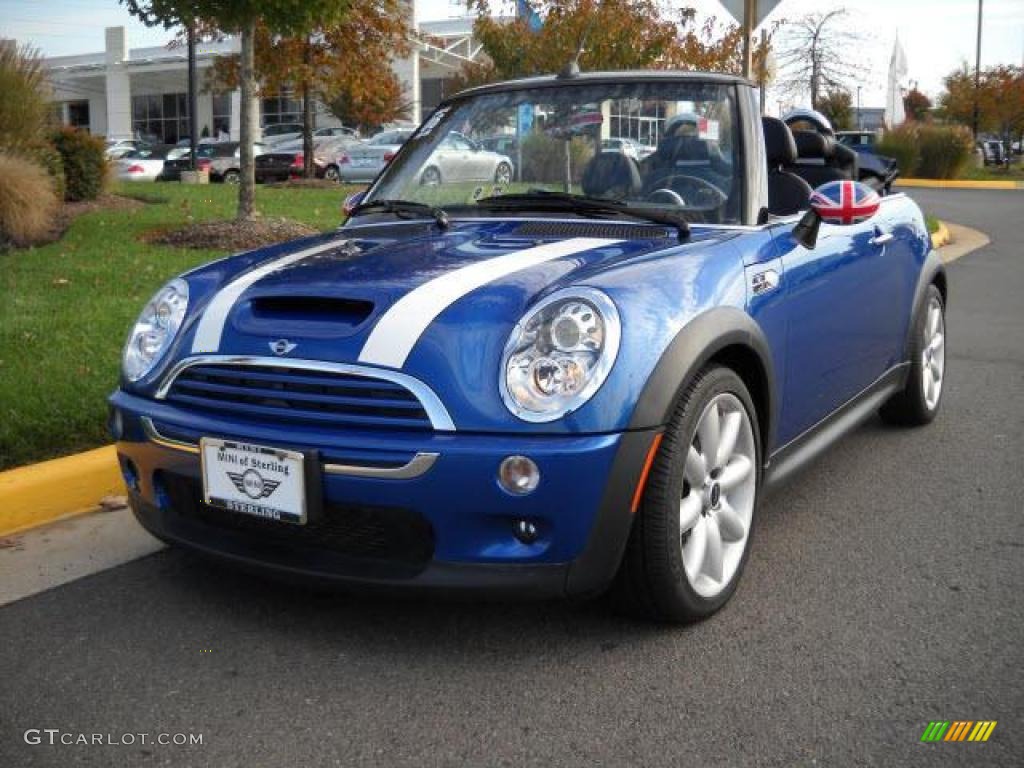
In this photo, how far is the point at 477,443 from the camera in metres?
2.45

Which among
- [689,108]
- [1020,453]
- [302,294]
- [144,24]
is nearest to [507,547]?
[302,294]

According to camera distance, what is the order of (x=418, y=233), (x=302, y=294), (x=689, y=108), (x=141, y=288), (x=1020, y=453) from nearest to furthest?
1. (x=302, y=294)
2. (x=418, y=233)
3. (x=689, y=108)
4. (x=1020, y=453)
5. (x=141, y=288)

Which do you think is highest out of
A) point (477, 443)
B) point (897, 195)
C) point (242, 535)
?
point (897, 195)

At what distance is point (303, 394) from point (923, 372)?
3188mm

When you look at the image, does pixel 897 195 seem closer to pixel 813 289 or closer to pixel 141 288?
pixel 813 289

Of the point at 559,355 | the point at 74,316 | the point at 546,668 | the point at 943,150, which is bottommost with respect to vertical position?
the point at 546,668

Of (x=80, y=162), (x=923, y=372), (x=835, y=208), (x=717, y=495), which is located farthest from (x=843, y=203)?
(x=80, y=162)

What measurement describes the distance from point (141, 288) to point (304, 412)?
484 centimetres

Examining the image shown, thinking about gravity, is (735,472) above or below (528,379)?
below

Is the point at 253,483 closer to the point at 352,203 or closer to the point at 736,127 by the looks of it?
the point at 352,203

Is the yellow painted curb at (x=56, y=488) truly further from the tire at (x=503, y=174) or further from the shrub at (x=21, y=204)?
the shrub at (x=21, y=204)

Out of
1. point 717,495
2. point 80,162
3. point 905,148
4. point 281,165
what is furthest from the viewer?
point 905,148

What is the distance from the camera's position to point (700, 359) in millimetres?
2730

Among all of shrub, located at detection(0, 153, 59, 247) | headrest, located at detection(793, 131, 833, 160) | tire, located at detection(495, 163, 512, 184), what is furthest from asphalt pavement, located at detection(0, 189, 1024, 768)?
shrub, located at detection(0, 153, 59, 247)
